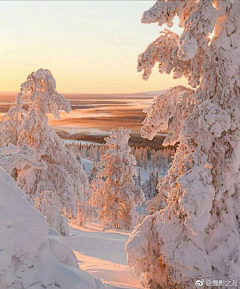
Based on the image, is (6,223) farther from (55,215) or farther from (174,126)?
(55,215)

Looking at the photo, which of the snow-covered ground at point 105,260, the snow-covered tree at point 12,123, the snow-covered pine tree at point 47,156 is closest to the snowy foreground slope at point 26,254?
the snow-covered ground at point 105,260

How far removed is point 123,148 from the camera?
2334 centimetres

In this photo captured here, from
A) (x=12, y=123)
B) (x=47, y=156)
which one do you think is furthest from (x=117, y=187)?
(x=12, y=123)

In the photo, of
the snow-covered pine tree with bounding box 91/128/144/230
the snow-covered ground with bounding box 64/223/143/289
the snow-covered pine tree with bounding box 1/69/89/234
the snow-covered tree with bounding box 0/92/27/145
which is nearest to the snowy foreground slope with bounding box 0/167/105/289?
the snow-covered ground with bounding box 64/223/143/289

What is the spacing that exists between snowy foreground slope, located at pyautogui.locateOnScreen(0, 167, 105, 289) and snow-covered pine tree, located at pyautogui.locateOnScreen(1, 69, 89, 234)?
29.1 ft

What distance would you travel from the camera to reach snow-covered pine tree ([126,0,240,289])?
21.3 ft

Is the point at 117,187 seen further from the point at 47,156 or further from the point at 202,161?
the point at 202,161

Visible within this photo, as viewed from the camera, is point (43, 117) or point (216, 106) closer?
point (216, 106)

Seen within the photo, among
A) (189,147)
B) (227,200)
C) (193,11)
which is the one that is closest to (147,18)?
(193,11)

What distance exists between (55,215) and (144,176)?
359 feet

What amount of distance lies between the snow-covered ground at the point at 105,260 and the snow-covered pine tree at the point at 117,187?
4.91m

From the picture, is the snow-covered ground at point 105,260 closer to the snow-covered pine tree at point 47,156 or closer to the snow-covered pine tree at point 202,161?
the snow-covered pine tree at point 202,161

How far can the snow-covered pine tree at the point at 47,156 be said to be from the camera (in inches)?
587

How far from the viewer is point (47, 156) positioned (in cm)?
1584
